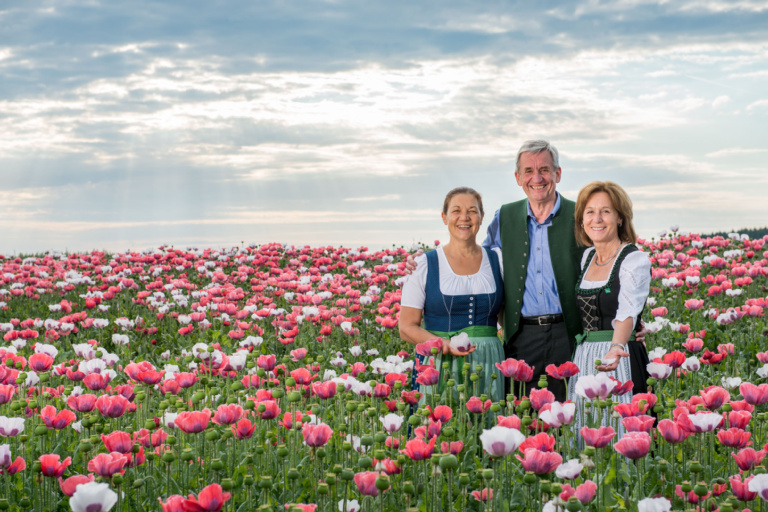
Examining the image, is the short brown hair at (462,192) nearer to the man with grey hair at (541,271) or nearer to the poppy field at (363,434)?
the man with grey hair at (541,271)

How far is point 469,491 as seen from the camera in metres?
3.72

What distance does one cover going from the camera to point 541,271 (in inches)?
195

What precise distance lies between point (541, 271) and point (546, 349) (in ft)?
1.82

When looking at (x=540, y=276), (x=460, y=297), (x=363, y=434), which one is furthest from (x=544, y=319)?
(x=363, y=434)

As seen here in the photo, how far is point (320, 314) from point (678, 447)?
183 inches

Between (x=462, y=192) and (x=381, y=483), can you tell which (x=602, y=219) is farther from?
(x=381, y=483)

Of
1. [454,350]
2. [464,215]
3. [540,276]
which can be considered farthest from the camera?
[540,276]

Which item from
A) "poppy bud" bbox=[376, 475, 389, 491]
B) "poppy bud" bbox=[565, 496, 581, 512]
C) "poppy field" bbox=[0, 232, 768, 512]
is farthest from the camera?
"poppy field" bbox=[0, 232, 768, 512]

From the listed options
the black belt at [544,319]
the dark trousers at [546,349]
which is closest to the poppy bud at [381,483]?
the dark trousers at [546,349]

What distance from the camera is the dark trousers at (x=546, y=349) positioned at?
473 centimetres

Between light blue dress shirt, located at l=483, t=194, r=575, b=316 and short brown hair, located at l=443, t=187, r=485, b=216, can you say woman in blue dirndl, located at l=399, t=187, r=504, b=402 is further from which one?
light blue dress shirt, located at l=483, t=194, r=575, b=316

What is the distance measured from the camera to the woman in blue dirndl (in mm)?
4664

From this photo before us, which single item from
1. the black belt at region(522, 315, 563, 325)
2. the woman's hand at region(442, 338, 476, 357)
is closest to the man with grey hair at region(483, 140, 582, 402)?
the black belt at region(522, 315, 563, 325)

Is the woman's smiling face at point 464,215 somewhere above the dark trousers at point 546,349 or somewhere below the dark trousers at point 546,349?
above
